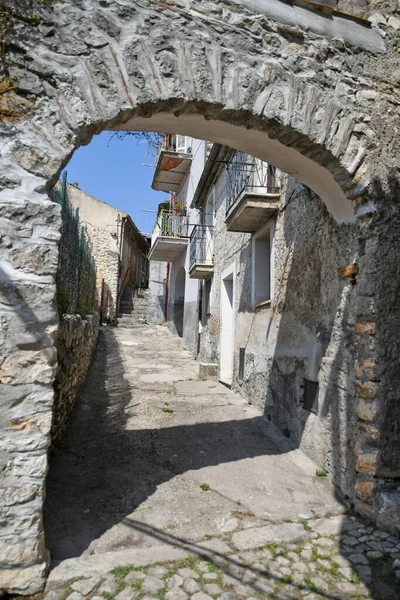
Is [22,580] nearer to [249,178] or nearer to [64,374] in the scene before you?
[64,374]

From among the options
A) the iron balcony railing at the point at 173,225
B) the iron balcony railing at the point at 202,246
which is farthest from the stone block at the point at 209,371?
the iron balcony railing at the point at 173,225

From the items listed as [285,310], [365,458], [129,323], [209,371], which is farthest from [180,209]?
[365,458]

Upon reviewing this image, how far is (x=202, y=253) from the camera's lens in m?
10.3

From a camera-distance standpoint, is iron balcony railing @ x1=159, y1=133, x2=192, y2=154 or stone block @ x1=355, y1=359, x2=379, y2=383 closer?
stone block @ x1=355, y1=359, x2=379, y2=383

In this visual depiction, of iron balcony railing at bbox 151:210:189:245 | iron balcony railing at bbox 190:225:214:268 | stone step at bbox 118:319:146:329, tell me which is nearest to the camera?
iron balcony railing at bbox 190:225:214:268

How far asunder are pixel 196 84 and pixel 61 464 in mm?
3125

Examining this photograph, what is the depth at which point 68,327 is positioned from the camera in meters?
4.09

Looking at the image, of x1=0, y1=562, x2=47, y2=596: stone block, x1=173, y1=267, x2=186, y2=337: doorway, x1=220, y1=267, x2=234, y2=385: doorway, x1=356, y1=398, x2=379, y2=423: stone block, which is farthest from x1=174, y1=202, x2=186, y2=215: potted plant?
x1=0, y1=562, x2=47, y2=596: stone block

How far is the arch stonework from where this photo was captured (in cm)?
207

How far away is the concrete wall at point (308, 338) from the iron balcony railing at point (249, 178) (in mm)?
655

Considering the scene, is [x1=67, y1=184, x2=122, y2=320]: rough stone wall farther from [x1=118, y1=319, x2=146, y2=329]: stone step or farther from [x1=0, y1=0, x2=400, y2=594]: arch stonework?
[x1=0, y1=0, x2=400, y2=594]: arch stonework

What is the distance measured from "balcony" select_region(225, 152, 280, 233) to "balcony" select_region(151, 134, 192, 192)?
5.82 meters

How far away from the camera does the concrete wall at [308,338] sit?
322 cm

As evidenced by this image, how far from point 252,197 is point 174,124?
2285 millimetres
